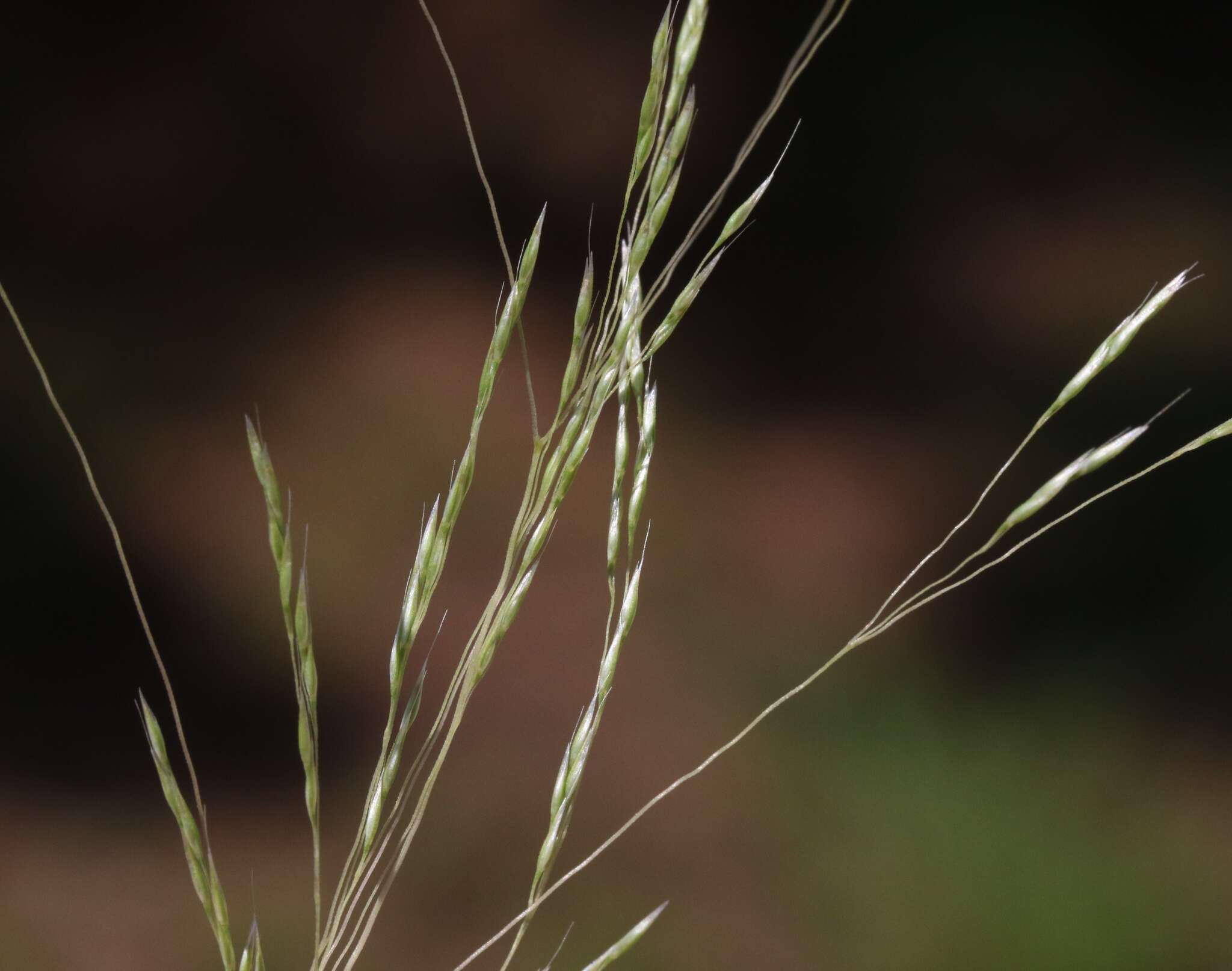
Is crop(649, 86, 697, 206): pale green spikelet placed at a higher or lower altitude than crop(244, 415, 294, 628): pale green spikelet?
higher

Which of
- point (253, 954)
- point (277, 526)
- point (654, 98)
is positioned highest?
point (654, 98)

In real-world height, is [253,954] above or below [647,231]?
below

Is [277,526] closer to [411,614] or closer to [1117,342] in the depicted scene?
[411,614]

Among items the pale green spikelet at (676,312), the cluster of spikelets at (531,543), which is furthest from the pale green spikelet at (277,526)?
the pale green spikelet at (676,312)

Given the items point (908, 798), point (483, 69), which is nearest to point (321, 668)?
point (908, 798)

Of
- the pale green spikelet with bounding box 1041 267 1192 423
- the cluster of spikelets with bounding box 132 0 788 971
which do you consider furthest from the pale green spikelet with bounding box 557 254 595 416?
the pale green spikelet with bounding box 1041 267 1192 423

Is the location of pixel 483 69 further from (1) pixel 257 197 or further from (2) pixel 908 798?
(2) pixel 908 798

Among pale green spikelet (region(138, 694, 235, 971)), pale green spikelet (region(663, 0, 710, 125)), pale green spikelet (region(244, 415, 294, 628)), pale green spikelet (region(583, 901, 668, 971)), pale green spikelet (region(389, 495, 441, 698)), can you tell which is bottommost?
pale green spikelet (region(583, 901, 668, 971))

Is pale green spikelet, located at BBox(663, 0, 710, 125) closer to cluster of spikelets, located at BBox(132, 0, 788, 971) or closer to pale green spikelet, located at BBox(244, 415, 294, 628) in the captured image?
cluster of spikelets, located at BBox(132, 0, 788, 971)

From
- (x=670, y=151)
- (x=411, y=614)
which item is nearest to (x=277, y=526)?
(x=411, y=614)

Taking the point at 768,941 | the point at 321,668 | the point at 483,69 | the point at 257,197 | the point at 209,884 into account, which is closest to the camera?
the point at 209,884

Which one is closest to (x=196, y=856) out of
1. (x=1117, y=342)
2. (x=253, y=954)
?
(x=253, y=954)
